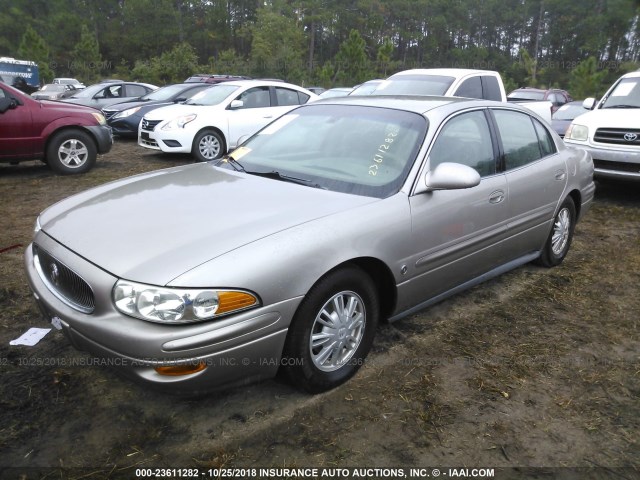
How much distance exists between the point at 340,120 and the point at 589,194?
111 inches

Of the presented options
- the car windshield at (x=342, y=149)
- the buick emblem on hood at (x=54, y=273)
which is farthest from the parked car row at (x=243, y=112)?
the buick emblem on hood at (x=54, y=273)

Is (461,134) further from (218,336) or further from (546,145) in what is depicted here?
(218,336)

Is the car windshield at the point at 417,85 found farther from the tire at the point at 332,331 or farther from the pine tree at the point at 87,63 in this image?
the pine tree at the point at 87,63

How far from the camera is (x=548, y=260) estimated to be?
469 centimetres

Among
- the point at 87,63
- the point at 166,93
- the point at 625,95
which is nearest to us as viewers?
the point at 625,95

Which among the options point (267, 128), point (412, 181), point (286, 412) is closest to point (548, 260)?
point (412, 181)

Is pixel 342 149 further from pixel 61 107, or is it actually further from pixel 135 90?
pixel 135 90

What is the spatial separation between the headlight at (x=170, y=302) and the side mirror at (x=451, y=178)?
1.43 meters

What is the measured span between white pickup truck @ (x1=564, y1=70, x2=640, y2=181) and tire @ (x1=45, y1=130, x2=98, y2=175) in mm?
7575

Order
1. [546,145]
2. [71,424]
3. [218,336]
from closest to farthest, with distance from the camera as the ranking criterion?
[218,336] < [71,424] < [546,145]

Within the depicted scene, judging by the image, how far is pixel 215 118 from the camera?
30.9ft

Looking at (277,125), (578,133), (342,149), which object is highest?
(277,125)

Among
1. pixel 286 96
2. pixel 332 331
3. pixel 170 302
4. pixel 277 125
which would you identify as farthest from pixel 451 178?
pixel 286 96

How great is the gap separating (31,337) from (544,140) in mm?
4168
